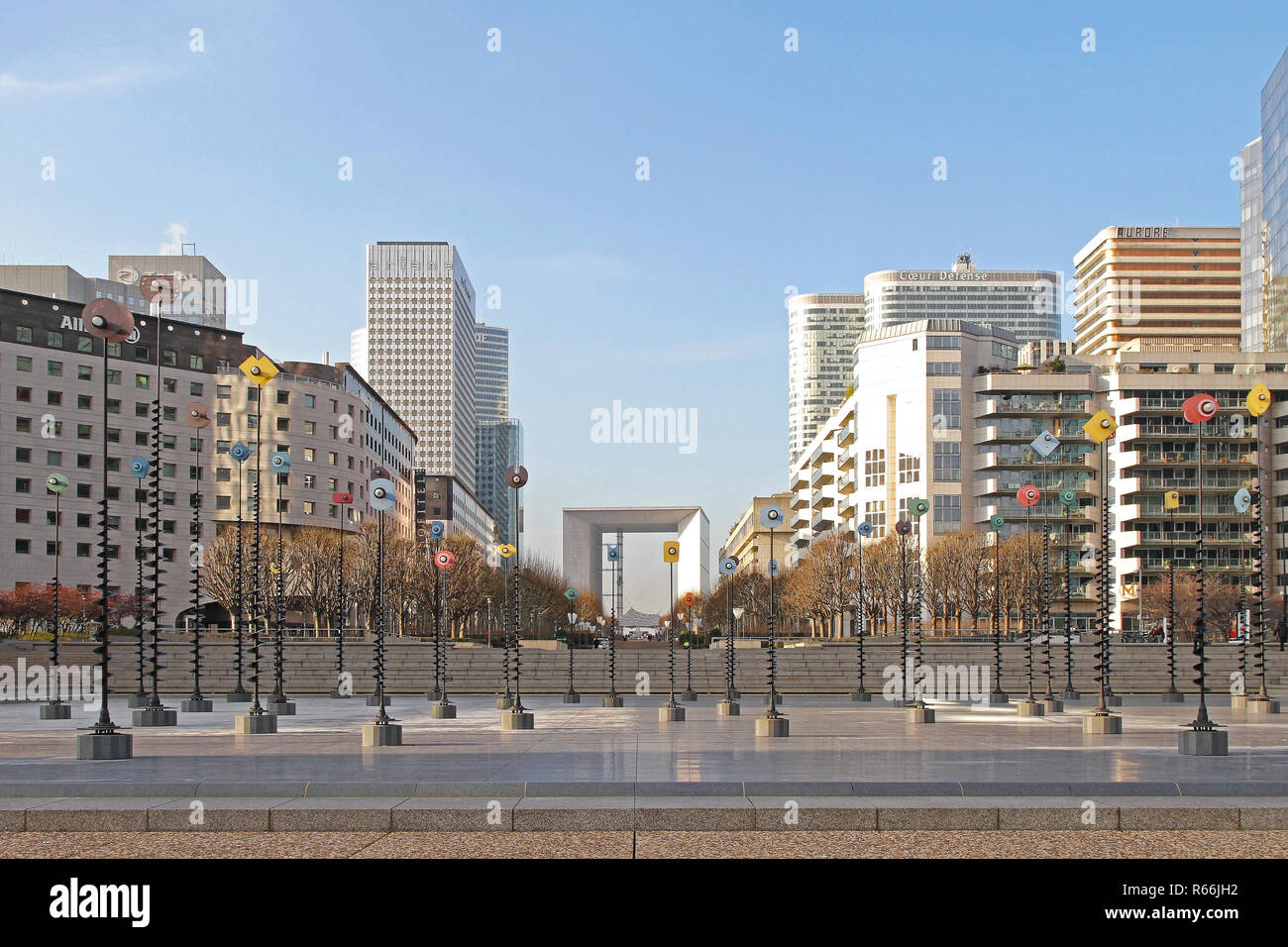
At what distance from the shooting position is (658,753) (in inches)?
829

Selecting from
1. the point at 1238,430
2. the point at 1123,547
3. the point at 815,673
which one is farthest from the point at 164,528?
the point at 1238,430

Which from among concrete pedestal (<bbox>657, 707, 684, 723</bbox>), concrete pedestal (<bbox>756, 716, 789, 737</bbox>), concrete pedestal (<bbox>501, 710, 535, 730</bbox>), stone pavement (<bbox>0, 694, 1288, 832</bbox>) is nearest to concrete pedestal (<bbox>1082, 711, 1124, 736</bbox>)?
stone pavement (<bbox>0, 694, 1288, 832</bbox>)

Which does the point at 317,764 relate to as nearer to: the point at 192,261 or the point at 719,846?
the point at 719,846

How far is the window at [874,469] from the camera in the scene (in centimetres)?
12019

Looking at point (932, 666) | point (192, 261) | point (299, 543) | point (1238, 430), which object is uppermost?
point (192, 261)

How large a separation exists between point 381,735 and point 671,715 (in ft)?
31.6

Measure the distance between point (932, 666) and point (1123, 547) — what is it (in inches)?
2618

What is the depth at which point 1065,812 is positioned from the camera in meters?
14.5

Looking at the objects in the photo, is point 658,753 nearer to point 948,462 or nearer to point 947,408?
point 948,462

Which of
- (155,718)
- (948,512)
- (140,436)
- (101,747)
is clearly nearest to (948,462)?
(948,512)

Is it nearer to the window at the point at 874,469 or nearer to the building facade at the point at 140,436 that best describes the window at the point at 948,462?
the window at the point at 874,469

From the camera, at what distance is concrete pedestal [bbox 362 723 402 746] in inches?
907

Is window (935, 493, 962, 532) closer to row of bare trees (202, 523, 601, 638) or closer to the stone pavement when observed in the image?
row of bare trees (202, 523, 601, 638)

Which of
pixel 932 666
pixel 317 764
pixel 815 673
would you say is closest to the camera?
pixel 317 764
